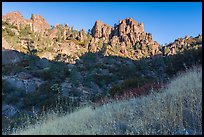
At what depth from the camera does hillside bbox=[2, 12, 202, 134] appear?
10.2m

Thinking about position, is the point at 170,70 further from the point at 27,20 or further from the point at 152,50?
the point at 27,20

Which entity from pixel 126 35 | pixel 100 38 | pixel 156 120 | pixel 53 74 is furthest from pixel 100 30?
pixel 156 120

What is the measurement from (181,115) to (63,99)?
889 centimetres

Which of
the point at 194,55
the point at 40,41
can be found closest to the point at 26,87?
the point at 194,55

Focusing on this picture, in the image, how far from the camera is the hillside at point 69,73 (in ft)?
33.4

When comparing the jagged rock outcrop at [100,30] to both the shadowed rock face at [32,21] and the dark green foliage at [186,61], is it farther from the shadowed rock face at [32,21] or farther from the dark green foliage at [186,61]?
the dark green foliage at [186,61]

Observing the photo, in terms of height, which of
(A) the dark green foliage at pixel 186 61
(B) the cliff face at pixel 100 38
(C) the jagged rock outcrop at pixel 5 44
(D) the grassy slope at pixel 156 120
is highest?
(B) the cliff face at pixel 100 38

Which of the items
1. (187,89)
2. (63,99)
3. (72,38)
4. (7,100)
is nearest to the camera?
(187,89)

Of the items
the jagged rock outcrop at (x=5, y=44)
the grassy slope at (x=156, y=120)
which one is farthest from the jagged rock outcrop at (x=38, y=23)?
the grassy slope at (x=156, y=120)

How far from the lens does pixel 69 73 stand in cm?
2212

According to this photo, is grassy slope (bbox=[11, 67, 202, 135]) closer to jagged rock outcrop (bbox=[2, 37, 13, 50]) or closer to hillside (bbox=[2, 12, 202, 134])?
hillside (bbox=[2, 12, 202, 134])

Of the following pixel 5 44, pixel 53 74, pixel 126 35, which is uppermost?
pixel 126 35

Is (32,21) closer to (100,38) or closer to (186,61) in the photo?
(100,38)

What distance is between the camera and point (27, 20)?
76.2 meters
